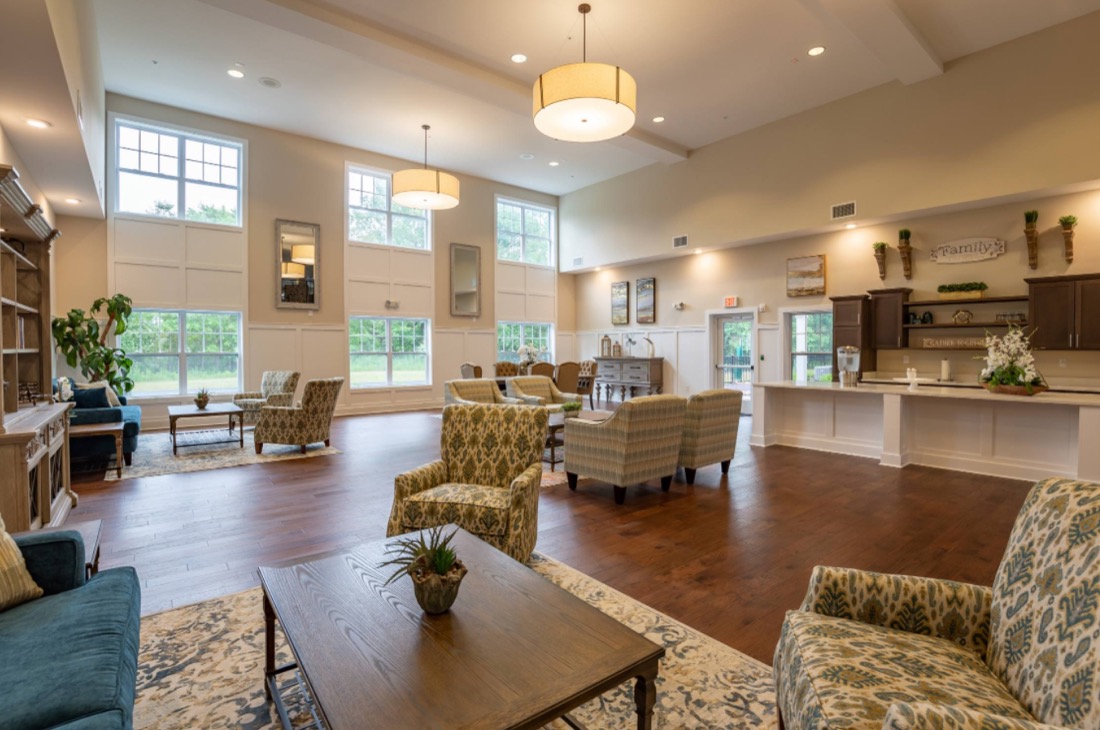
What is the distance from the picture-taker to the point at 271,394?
294 inches

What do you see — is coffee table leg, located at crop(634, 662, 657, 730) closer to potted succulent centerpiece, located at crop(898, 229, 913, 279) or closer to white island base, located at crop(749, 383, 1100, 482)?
white island base, located at crop(749, 383, 1100, 482)

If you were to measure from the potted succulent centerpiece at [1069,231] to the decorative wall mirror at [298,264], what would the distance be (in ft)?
35.9

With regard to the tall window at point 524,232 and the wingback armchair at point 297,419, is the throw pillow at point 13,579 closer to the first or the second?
the wingback armchair at point 297,419

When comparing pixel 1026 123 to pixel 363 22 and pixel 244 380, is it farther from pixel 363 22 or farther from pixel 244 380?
pixel 244 380

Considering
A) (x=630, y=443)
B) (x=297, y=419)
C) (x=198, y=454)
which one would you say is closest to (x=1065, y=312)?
(x=630, y=443)

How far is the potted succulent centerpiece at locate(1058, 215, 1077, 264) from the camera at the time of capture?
6.11m

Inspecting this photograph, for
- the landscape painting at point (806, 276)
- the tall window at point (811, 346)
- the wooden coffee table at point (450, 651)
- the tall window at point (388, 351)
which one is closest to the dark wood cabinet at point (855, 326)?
the tall window at point (811, 346)

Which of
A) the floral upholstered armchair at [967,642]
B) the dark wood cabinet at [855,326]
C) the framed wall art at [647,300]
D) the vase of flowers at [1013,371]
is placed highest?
the framed wall art at [647,300]

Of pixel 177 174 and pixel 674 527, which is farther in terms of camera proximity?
pixel 177 174

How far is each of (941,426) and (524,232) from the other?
9435mm

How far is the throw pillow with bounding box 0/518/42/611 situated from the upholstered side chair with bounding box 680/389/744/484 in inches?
171

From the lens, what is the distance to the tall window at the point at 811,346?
8.63 metres

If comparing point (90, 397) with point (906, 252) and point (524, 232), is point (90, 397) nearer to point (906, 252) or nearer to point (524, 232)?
point (524, 232)

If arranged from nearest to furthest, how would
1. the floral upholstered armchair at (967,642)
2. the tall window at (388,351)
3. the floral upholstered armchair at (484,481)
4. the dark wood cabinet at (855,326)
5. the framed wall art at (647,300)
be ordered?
1. the floral upholstered armchair at (967,642)
2. the floral upholstered armchair at (484,481)
3. the dark wood cabinet at (855,326)
4. the tall window at (388,351)
5. the framed wall art at (647,300)
